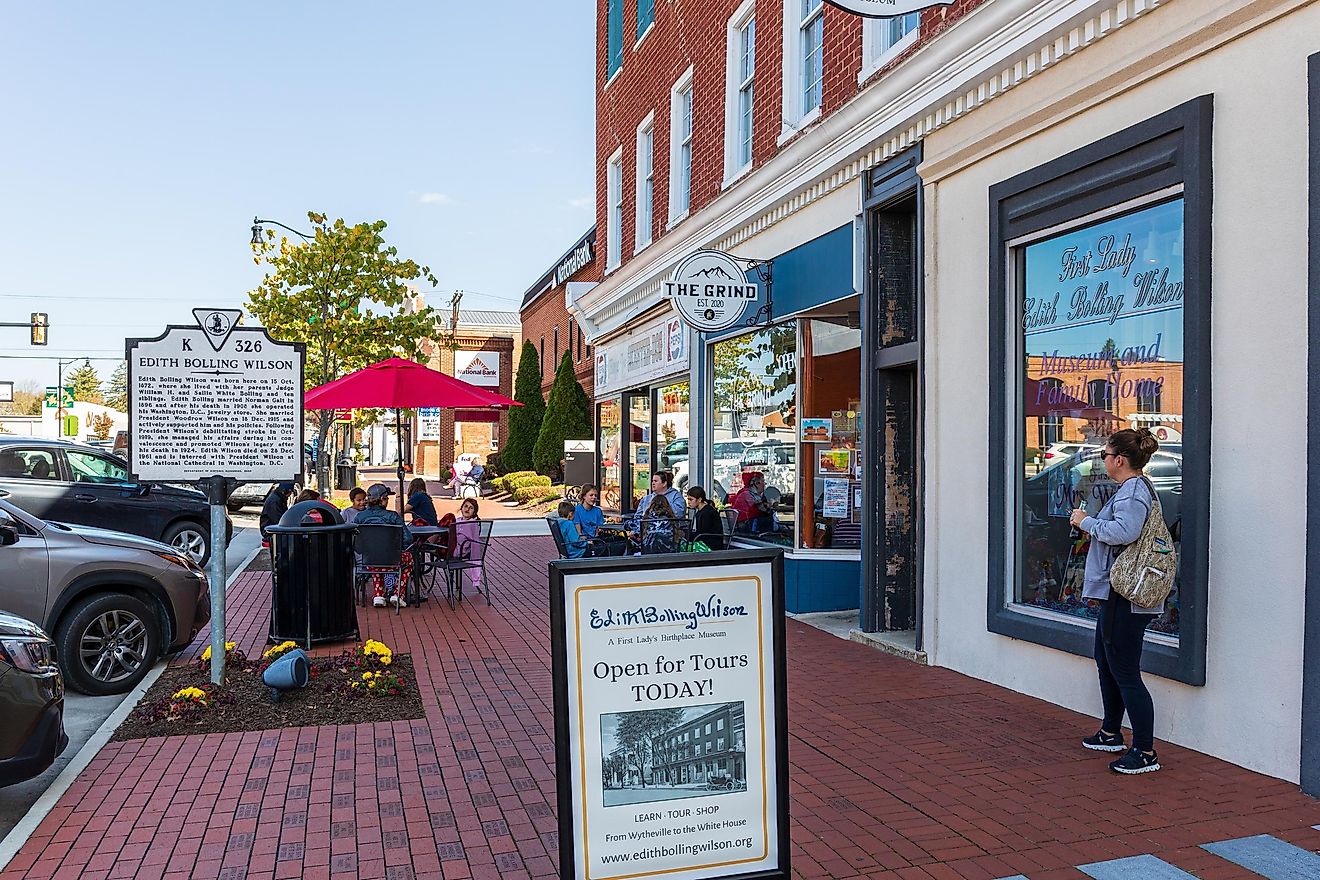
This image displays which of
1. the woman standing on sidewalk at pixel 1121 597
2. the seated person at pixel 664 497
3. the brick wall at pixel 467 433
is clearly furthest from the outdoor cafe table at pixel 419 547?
the brick wall at pixel 467 433

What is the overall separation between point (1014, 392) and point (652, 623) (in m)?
4.58

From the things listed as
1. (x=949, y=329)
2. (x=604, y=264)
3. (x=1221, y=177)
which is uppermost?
(x=604, y=264)

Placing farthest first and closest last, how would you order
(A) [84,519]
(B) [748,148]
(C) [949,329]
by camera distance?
(A) [84,519] < (B) [748,148] < (C) [949,329]

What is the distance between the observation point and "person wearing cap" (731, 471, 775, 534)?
11789 millimetres

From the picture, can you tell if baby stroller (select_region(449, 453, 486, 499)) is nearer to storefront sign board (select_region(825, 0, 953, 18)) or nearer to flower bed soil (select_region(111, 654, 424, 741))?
flower bed soil (select_region(111, 654, 424, 741))

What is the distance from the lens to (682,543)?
36.4 feet

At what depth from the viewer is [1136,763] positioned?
5.42 m

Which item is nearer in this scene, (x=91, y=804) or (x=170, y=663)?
(x=91, y=804)

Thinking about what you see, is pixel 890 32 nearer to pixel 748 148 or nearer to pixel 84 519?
pixel 748 148

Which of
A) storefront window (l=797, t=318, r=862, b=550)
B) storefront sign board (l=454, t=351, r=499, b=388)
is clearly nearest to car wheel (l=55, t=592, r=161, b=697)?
storefront window (l=797, t=318, r=862, b=550)

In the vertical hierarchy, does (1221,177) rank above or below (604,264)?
below

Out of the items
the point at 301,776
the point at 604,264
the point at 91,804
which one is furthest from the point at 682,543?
the point at 604,264

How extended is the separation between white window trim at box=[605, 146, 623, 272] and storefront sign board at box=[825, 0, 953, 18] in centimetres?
1273

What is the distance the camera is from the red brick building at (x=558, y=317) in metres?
32.3
